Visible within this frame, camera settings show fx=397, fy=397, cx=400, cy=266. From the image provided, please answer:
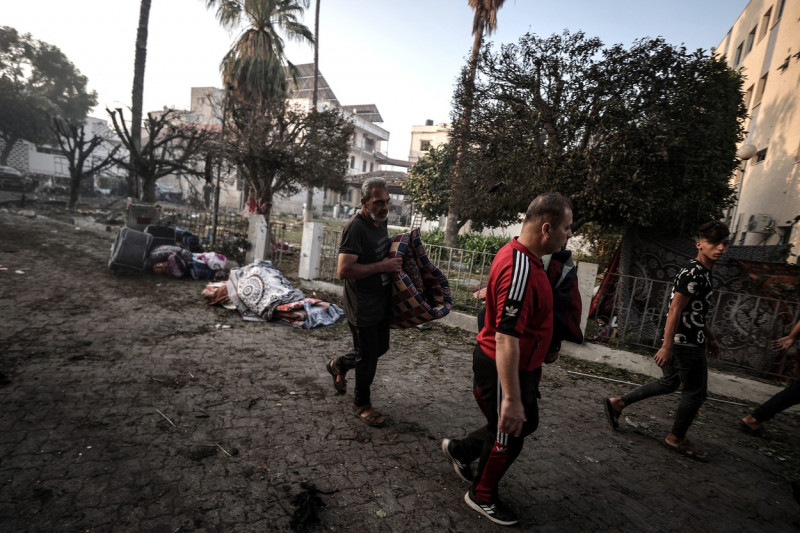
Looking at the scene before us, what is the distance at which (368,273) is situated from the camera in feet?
9.53

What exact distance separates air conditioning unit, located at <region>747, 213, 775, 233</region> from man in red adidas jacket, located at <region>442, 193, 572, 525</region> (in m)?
10.9

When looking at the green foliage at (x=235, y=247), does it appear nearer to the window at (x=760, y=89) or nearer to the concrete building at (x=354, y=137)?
the window at (x=760, y=89)

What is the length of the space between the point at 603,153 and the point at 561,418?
15.1ft

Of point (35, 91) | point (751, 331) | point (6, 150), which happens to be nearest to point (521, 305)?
point (751, 331)

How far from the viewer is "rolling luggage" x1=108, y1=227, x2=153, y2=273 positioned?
7.63 meters

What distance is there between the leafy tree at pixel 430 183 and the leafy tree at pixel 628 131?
11.3 m

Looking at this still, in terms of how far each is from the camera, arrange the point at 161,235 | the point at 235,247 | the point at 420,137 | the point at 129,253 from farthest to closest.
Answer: the point at 420,137 → the point at 235,247 → the point at 161,235 → the point at 129,253

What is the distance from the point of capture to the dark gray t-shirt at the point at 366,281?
2.94 metres

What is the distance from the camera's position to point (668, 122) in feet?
20.5

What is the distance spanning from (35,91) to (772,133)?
53708mm

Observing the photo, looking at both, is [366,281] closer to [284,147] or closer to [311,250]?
[311,250]

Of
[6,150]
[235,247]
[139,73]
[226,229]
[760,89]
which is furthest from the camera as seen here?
[6,150]

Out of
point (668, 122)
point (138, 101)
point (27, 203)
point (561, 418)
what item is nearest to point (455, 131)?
point (668, 122)

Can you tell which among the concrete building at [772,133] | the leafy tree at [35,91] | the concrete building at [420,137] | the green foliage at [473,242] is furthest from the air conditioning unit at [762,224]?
the concrete building at [420,137]
